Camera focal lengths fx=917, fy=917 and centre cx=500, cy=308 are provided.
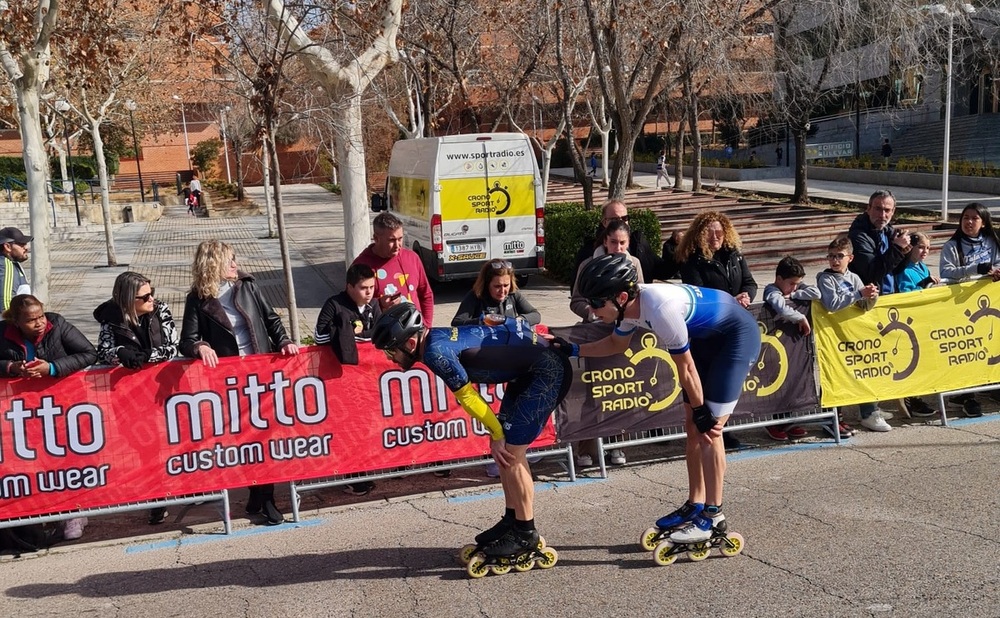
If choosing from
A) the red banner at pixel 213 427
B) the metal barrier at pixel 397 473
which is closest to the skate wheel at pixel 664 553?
the metal barrier at pixel 397 473

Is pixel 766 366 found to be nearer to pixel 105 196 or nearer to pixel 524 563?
pixel 524 563

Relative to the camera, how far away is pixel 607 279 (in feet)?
16.2

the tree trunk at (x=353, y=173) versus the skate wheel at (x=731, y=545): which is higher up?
→ the tree trunk at (x=353, y=173)

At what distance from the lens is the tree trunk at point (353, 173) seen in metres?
11.2

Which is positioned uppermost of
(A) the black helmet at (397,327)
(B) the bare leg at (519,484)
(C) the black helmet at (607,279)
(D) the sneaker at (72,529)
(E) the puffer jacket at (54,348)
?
(C) the black helmet at (607,279)

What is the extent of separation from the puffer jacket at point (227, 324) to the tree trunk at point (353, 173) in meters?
4.84

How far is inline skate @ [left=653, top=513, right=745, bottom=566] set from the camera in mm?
5316

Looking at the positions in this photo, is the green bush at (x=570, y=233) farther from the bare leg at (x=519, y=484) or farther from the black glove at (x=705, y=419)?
the bare leg at (x=519, y=484)

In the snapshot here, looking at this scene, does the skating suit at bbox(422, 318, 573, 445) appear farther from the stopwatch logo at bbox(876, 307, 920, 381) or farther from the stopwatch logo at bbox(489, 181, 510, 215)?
the stopwatch logo at bbox(489, 181, 510, 215)

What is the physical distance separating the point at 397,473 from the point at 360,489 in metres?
0.41

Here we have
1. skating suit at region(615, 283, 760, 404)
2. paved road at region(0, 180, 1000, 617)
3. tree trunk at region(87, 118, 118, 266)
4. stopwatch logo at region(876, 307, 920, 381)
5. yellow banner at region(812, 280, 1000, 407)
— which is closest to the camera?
paved road at region(0, 180, 1000, 617)

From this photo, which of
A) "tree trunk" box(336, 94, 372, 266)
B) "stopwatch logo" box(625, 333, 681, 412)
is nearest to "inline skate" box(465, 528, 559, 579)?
"stopwatch logo" box(625, 333, 681, 412)

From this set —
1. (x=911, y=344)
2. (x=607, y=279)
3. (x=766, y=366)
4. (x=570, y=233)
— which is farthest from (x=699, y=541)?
(x=570, y=233)

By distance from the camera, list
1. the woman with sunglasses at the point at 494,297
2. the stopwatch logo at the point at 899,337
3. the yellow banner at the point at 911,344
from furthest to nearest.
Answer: the stopwatch logo at the point at 899,337
the yellow banner at the point at 911,344
the woman with sunglasses at the point at 494,297
